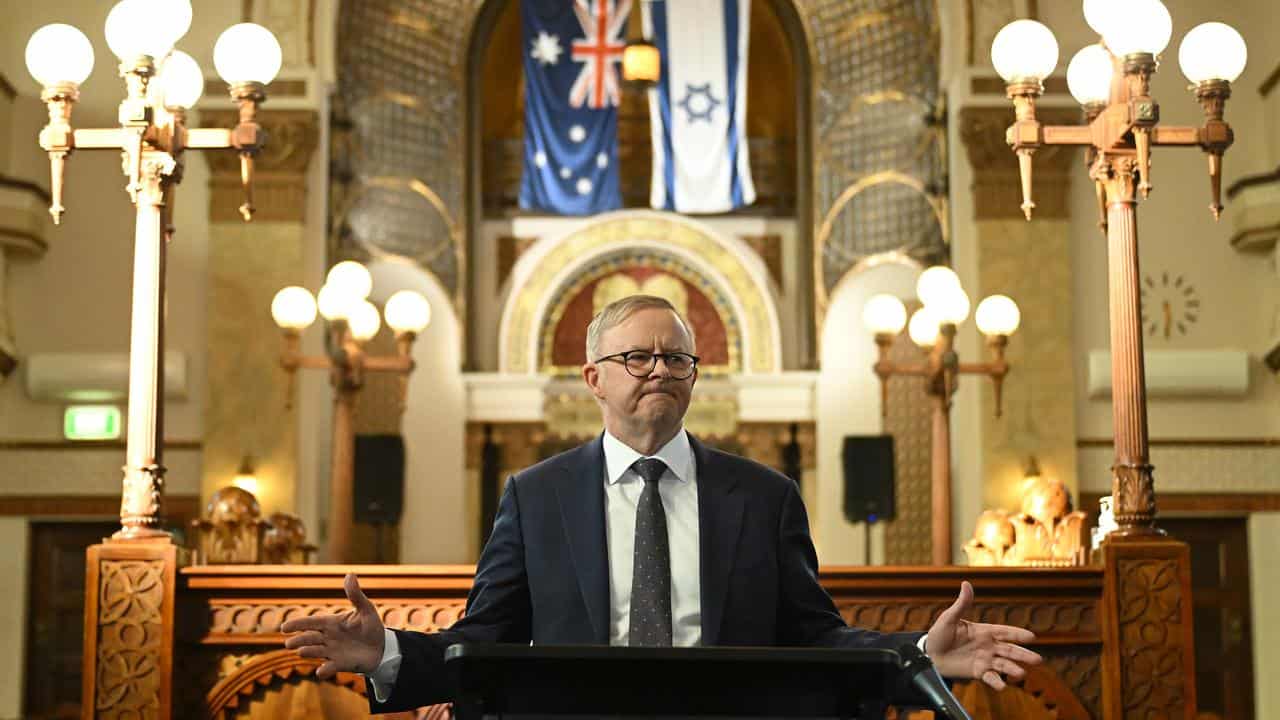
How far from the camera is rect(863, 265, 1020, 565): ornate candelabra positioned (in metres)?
10.2

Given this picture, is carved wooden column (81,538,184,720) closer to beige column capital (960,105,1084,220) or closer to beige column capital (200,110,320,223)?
beige column capital (200,110,320,223)

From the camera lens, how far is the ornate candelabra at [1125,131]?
6.59 meters

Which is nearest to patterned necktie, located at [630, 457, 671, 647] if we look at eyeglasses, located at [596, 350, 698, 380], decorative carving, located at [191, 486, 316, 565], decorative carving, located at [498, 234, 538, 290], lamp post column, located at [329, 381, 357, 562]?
eyeglasses, located at [596, 350, 698, 380]

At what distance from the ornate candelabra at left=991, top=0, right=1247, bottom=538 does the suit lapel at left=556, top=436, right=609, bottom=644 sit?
314cm

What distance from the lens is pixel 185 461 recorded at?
13219mm

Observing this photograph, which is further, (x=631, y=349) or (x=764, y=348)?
(x=764, y=348)

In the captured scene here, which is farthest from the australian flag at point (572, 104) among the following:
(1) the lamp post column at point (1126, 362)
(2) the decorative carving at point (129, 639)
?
(2) the decorative carving at point (129, 639)

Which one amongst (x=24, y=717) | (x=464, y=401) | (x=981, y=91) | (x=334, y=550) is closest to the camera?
(x=334, y=550)

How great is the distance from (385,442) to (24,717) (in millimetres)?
3550

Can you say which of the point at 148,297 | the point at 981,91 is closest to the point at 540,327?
the point at 981,91

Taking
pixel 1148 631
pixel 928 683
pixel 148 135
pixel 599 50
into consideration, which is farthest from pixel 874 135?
pixel 928 683

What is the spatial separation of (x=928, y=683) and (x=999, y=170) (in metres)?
11.3

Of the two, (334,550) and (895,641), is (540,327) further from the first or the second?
(895,641)

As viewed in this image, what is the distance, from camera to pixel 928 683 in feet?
9.04
